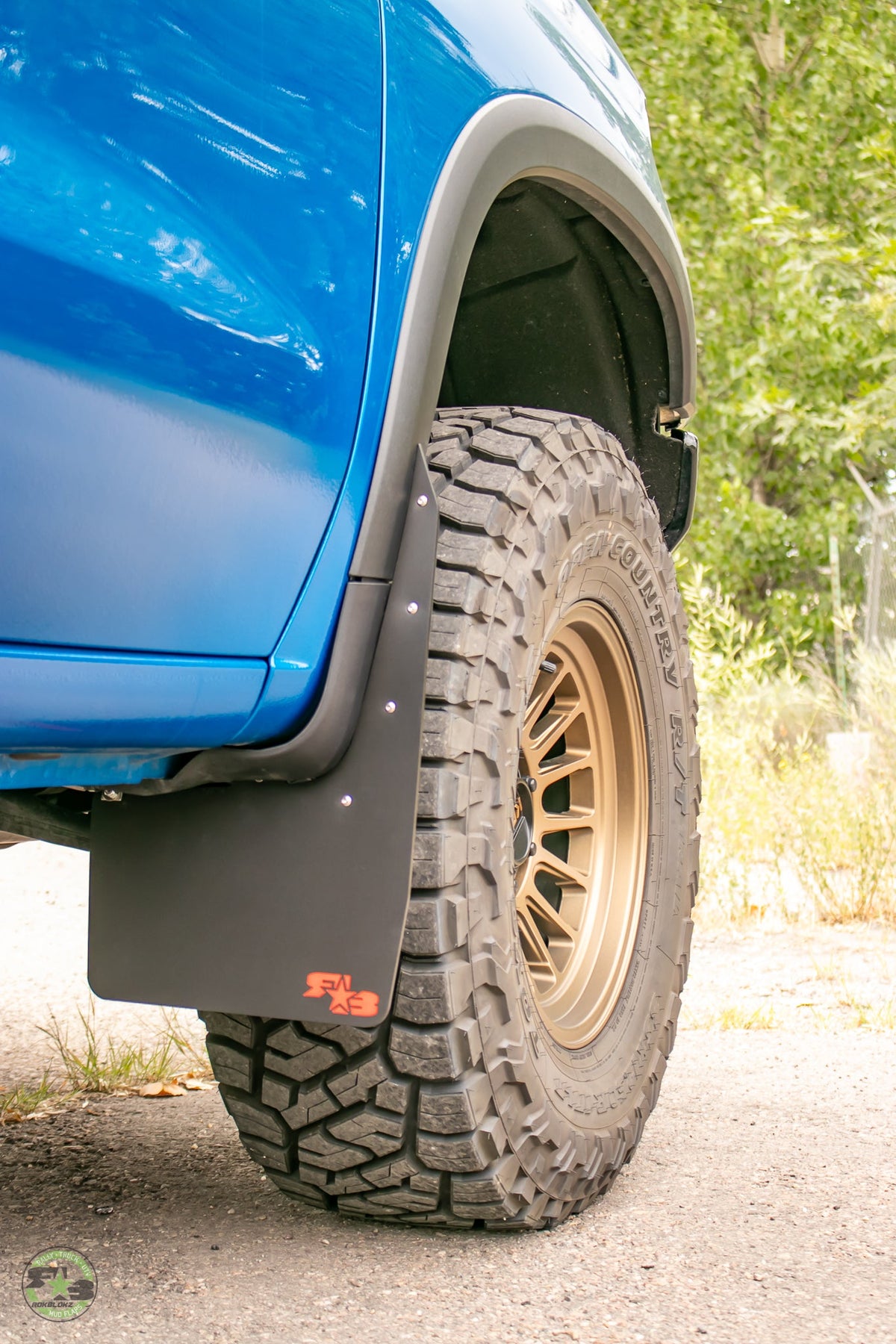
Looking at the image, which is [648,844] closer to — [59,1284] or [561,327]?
[561,327]

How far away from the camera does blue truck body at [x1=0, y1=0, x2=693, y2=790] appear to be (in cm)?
113

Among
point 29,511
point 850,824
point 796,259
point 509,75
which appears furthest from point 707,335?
point 29,511

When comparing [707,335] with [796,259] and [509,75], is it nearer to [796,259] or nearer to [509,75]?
[796,259]

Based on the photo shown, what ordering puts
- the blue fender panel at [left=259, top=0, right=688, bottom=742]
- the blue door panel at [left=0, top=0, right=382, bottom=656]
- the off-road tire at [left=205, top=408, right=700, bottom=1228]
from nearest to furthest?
the blue door panel at [left=0, top=0, right=382, bottom=656] → the blue fender panel at [left=259, top=0, right=688, bottom=742] → the off-road tire at [left=205, top=408, right=700, bottom=1228]

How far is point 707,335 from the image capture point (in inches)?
543

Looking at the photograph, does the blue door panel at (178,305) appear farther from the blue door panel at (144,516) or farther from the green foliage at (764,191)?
the green foliage at (764,191)

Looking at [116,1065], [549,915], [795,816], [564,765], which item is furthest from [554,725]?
[795,816]

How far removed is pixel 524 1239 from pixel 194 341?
1.25m

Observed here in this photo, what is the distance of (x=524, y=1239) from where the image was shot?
1767 mm

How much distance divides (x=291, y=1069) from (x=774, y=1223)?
28.5 inches

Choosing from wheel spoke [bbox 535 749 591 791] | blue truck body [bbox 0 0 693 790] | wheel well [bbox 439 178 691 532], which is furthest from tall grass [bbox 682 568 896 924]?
blue truck body [bbox 0 0 693 790]

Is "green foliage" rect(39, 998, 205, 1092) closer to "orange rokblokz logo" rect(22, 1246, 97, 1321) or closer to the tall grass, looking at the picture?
"orange rokblokz logo" rect(22, 1246, 97, 1321)

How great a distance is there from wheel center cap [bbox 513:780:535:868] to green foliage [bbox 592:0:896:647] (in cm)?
1034

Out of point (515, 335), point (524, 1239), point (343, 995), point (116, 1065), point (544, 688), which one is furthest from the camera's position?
point (116, 1065)
